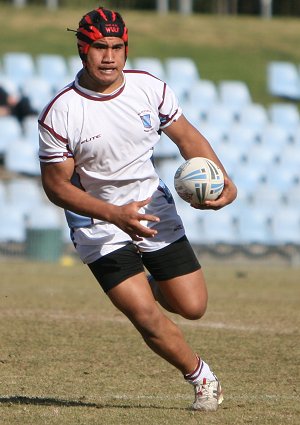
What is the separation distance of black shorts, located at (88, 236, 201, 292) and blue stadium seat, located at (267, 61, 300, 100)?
22612 mm

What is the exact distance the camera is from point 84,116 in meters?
6.19

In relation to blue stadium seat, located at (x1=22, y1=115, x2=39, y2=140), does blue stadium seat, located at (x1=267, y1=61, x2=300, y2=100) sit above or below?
→ below

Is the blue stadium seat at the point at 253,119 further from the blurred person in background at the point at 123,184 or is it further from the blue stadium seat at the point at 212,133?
the blurred person in background at the point at 123,184

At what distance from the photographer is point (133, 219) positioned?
19.2 feet

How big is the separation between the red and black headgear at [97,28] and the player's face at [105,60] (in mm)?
29

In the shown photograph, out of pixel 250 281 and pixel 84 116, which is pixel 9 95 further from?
pixel 84 116

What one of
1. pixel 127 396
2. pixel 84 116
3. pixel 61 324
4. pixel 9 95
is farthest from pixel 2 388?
pixel 9 95

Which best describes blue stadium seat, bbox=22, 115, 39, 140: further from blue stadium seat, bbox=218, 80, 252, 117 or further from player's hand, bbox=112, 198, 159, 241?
player's hand, bbox=112, 198, 159, 241

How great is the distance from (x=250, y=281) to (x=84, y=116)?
374 inches

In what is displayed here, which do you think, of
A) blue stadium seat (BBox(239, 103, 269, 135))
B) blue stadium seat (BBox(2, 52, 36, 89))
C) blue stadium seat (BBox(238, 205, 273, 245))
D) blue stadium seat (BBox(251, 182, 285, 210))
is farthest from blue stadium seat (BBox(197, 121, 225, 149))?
blue stadium seat (BBox(2, 52, 36, 89))

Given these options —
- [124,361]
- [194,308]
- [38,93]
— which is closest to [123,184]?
[194,308]

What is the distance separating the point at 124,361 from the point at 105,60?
3028mm

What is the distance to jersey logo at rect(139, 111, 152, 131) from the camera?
635 cm

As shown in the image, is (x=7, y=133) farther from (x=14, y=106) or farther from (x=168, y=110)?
(x=168, y=110)
